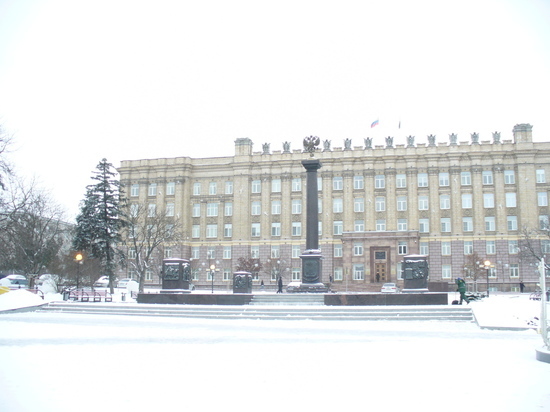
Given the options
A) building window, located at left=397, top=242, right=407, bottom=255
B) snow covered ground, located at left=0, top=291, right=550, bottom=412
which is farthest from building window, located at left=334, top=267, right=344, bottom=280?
snow covered ground, located at left=0, top=291, right=550, bottom=412

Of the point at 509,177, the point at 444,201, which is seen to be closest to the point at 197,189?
the point at 444,201

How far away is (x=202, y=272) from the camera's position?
70375mm

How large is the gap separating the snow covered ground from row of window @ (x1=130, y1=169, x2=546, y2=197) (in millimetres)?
48289

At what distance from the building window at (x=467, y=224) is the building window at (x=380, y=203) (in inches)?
374

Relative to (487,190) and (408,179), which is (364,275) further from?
(487,190)

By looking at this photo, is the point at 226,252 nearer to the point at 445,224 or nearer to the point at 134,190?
the point at 134,190

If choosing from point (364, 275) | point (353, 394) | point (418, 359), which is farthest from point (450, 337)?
point (364, 275)

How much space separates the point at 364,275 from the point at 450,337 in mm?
46865

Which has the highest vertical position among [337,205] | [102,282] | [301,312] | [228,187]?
[228,187]

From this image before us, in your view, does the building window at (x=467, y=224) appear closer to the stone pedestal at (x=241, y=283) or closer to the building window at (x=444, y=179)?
the building window at (x=444, y=179)

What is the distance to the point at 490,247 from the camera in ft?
209

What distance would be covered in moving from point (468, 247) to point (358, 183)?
1519 centimetres

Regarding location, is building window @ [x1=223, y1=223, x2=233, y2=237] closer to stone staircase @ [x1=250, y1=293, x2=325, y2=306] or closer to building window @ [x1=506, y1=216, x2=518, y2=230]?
building window @ [x1=506, y1=216, x2=518, y2=230]

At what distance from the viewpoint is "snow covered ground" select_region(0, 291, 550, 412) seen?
8.46m
